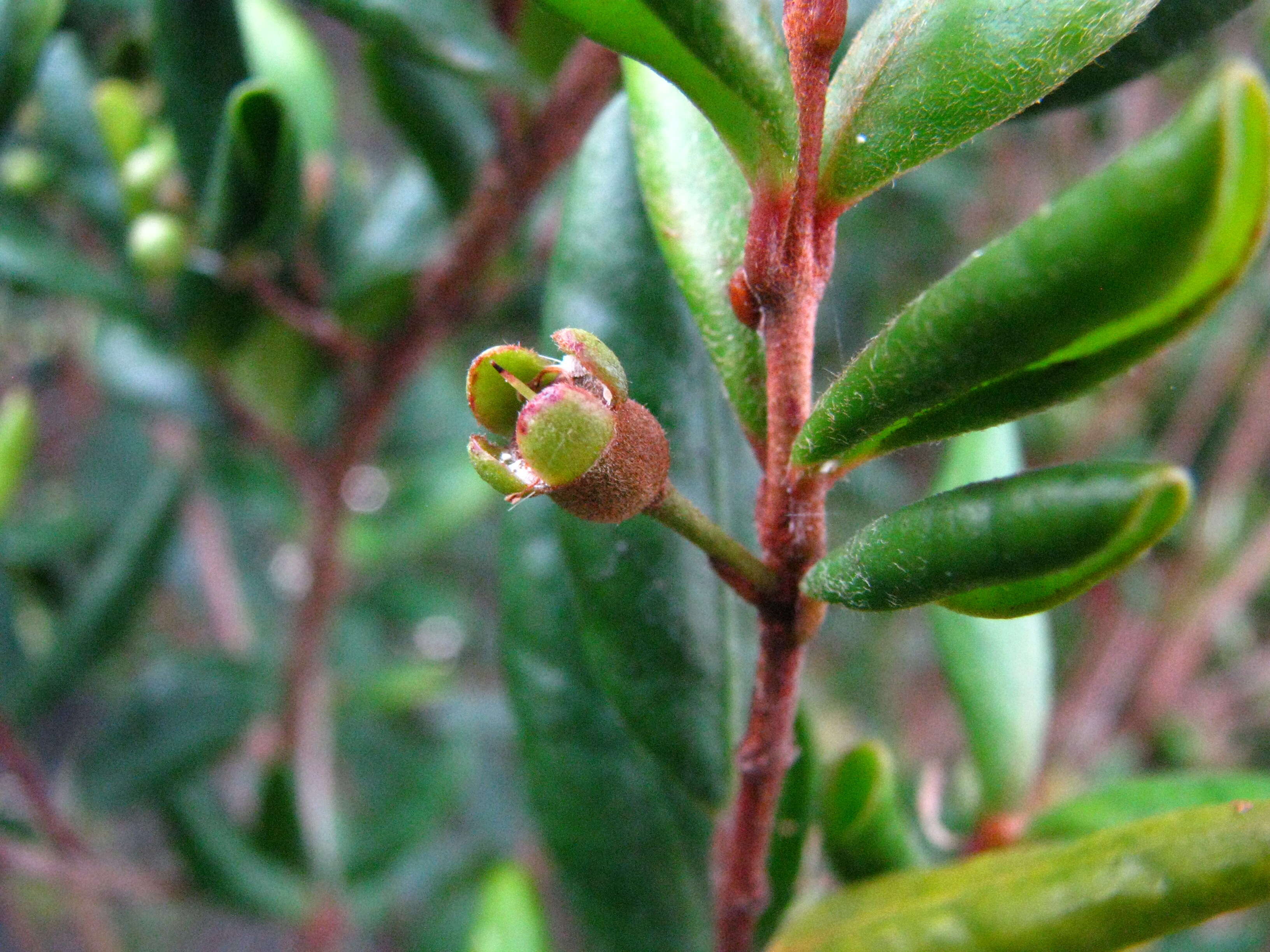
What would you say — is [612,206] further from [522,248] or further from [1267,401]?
[1267,401]

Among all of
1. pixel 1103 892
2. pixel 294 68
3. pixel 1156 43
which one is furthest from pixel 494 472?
pixel 294 68

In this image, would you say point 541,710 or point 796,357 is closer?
point 796,357

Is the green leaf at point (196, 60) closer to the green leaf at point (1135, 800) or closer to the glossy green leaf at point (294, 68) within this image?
the glossy green leaf at point (294, 68)

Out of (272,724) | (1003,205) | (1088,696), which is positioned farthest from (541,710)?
(1003,205)

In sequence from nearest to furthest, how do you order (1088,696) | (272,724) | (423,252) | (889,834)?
(889,834)
(423,252)
(272,724)
(1088,696)

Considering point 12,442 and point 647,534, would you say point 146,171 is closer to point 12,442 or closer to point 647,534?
point 12,442

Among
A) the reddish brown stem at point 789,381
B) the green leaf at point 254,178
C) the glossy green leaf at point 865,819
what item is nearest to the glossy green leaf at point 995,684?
the glossy green leaf at point 865,819
